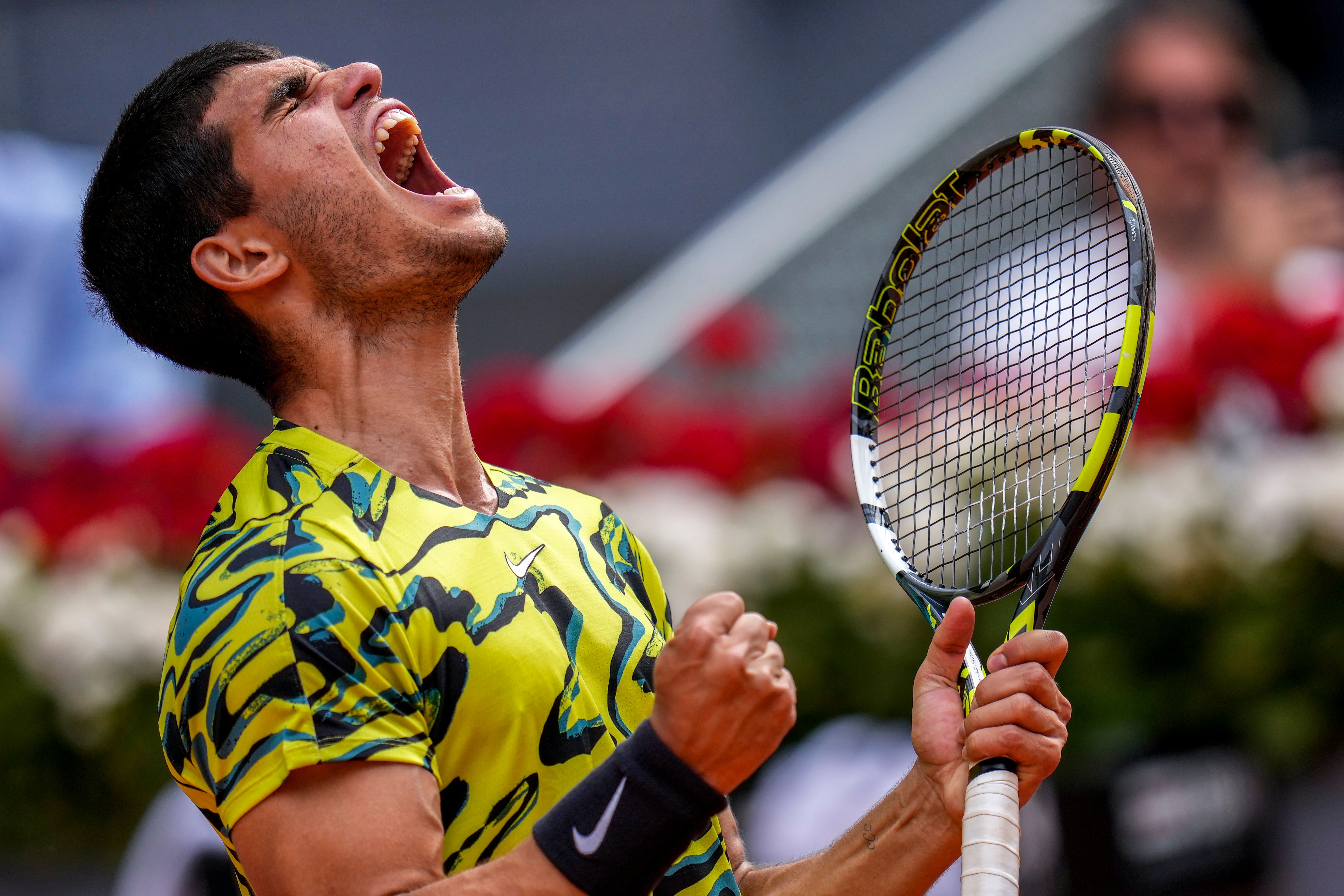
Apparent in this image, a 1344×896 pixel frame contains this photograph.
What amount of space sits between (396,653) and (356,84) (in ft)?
3.00

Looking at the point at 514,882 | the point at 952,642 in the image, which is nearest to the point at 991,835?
the point at 952,642

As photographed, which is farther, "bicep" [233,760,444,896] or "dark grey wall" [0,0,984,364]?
"dark grey wall" [0,0,984,364]

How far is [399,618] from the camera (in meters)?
1.70

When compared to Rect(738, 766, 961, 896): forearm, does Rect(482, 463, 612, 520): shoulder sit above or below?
above

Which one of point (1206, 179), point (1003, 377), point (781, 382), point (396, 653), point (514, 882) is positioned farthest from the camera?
point (781, 382)

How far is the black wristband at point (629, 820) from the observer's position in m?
1.55

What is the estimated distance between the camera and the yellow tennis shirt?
1617 mm

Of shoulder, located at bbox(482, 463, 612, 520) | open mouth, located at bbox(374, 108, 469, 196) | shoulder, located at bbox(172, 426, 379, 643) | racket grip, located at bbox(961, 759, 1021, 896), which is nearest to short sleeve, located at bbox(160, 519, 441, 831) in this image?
shoulder, located at bbox(172, 426, 379, 643)

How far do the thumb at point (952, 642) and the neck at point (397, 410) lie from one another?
627 millimetres

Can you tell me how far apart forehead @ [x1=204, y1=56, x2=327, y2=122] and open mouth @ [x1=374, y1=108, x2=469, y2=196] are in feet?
0.60

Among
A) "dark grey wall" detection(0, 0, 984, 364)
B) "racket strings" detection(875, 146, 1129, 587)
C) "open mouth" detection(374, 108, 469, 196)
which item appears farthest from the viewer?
"dark grey wall" detection(0, 0, 984, 364)

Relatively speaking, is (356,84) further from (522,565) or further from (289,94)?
(522,565)

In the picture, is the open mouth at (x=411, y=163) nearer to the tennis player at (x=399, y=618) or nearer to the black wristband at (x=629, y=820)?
the tennis player at (x=399, y=618)

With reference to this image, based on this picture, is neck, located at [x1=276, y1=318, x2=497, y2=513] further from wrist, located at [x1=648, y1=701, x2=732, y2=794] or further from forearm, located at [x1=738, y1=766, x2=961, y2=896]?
forearm, located at [x1=738, y1=766, x2=961, y2=896]
